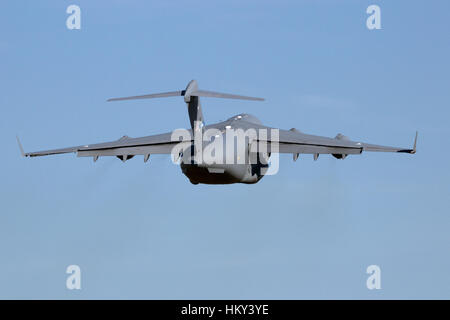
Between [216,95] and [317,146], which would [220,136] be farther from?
[317,146]

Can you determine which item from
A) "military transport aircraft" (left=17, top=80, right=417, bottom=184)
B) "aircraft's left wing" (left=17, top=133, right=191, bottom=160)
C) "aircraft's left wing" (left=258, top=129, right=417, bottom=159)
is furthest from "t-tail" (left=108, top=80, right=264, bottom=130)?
"aircraft's left wing" (left=258, top=129, right=417, bottom=159)

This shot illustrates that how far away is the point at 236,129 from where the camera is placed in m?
65.1

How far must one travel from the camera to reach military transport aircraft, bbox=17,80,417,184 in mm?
63000

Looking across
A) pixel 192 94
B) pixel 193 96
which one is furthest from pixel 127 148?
pixel 193 96

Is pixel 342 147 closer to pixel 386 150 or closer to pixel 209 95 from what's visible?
pixel 386 150

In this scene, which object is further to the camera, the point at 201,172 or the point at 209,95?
the point at 209,95

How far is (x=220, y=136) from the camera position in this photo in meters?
63.2

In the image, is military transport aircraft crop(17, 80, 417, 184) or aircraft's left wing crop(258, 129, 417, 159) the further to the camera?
aircraft's left wing crop(258, 129, 417, 159)

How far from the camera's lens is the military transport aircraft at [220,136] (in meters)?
63.0

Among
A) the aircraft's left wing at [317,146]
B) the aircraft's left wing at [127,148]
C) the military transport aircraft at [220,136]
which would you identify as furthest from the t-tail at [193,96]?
the aircraft's left wing at [317,146]

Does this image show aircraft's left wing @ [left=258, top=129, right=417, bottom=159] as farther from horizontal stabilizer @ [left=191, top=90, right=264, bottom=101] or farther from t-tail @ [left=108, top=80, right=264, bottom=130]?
t-tail @ [left=108, top=80, right=264, bottom=130]

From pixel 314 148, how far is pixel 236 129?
4.86 meters

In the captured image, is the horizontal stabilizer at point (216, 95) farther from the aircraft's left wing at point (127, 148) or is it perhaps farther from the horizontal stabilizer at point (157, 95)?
the aircraft's left wing at point (127, 148)

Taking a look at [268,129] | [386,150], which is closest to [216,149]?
[268,129]
